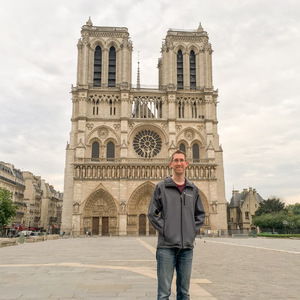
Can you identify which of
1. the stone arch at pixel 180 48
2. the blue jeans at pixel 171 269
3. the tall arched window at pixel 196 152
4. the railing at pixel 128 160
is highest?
the stone arch at pixel 180 48

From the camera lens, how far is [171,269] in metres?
3.94

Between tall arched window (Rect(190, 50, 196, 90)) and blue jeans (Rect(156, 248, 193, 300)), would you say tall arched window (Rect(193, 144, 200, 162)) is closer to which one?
tall arched window (Rect(190, 50, 196, 90))

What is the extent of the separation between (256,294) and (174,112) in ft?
139

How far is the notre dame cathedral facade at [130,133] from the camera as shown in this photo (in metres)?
44.6

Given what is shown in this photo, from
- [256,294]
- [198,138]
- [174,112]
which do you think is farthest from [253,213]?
[256,294]

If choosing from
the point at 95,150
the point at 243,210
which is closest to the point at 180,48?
the point at 95,150

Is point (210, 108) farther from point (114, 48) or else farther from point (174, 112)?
point (114, 48)

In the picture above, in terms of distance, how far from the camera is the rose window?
47.9m

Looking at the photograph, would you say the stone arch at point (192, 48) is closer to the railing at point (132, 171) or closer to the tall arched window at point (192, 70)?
the tall arched window at point (192, 70)

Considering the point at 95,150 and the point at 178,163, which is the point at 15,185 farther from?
the point at 178,163

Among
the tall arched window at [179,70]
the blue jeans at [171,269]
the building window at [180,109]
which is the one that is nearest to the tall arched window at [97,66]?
the tall arched window at [179,70]

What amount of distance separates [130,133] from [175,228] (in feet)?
143

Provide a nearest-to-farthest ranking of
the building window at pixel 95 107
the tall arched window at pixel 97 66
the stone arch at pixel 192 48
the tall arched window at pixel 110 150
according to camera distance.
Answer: the tall arched window at pixel 110 150
the building window at pixel 95 107
the tall arched window at pixel 97 66
the stone arch at pixel 192 48

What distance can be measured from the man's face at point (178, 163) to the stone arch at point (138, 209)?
4044cm
